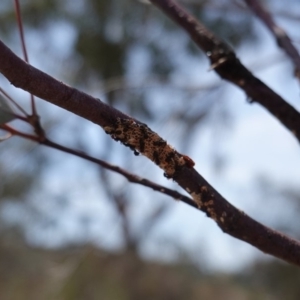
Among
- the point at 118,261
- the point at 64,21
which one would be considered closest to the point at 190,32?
the point at 64,21

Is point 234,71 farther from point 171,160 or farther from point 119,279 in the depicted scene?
point 119,279

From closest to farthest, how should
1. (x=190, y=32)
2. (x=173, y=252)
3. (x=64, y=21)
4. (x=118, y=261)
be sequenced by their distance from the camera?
(x=190, y=32)
(x=64, y=21)
(x=118, y=261)
(x=173, y=252)

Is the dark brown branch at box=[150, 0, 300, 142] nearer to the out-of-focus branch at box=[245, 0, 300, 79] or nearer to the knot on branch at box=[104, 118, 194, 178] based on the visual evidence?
the out-of-focus branch at box=[245, 0, 300, 79]

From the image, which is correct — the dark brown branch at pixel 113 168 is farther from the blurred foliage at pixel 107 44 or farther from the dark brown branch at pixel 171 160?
the blurred foliage at pixel 107 44

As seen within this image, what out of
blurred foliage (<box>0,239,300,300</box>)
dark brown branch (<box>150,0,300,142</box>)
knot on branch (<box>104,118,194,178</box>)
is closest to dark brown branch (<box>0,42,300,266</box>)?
knot on branch (<box>104,118,194,178</box>)

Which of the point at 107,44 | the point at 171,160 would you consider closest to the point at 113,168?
the point at 171,160

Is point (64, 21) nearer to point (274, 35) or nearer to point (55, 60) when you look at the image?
point (55, 60)
